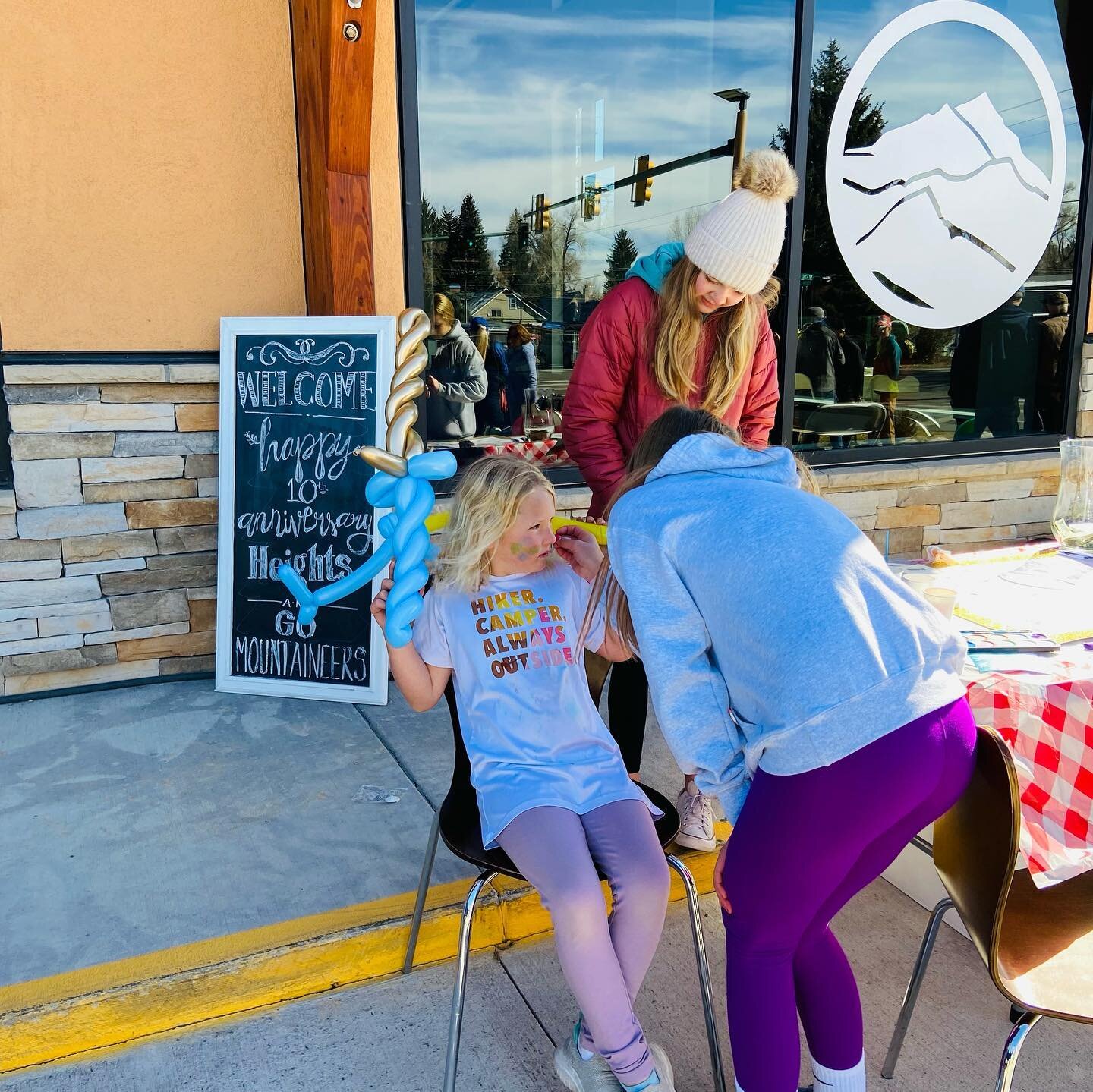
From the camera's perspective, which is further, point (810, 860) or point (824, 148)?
point (824, 148)

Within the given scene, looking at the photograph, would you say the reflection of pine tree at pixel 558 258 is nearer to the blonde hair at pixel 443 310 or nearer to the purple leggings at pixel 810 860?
the blonde hair at pixel 443 310

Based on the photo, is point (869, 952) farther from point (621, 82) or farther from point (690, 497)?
point (621, 82)

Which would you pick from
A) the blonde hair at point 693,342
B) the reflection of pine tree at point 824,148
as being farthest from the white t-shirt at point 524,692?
the reflection of pine tree at point 824,148

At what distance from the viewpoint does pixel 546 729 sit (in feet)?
6.54

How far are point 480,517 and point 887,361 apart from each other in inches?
151

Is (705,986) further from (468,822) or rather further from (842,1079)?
(468,822)

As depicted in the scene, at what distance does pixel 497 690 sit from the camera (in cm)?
201

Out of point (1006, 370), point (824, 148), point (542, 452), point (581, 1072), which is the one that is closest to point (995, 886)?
point (581, 1072)

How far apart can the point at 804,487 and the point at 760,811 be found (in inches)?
26.0

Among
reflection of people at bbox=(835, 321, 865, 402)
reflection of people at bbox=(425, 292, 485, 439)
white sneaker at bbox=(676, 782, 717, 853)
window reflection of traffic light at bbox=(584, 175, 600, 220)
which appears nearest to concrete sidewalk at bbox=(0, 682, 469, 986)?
white sneaker at bbox=(676, 782, 717, 853)

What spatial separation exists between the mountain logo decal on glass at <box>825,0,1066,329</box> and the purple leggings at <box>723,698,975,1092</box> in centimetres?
387

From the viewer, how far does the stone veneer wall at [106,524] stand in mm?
3391

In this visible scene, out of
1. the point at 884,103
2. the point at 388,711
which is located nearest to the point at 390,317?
the point at 388,711

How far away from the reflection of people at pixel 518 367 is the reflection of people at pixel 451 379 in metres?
0.15
